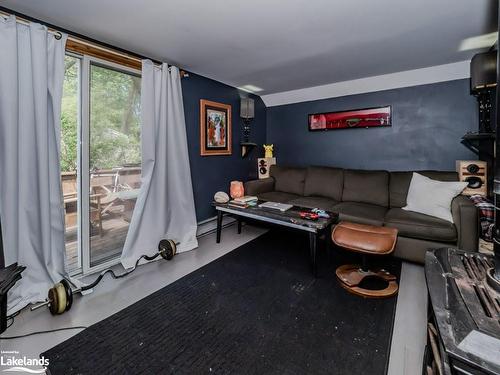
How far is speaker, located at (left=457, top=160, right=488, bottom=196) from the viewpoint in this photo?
2613mm

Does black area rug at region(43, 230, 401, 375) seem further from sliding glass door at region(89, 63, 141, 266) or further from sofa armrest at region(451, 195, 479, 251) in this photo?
sliding glass door at region(89, 63, 141, 266)

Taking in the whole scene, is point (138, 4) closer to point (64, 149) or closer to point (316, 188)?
point (64, 149)

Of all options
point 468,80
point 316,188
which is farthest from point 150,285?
point 468,80

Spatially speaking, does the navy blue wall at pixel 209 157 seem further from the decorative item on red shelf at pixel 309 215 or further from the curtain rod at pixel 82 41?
the decorative item on red shelf at pixel 309 215

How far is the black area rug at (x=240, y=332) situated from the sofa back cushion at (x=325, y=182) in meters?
1.44

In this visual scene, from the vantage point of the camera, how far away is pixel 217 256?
2.85 metres

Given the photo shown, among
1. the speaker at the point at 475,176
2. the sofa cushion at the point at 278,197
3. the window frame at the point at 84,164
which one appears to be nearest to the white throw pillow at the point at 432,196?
the speaker at the point at 475,176

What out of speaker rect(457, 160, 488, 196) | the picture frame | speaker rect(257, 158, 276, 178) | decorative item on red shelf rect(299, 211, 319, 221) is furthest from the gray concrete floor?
the picture frame

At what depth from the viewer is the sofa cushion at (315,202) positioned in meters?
3.21

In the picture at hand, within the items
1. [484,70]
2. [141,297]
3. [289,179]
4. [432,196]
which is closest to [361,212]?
[432,196]

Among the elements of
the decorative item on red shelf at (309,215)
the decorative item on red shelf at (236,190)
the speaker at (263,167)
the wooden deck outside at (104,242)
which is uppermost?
the speaker at (263,167)

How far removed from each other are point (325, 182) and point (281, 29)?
2.20 meters

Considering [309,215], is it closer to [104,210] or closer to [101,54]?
[104,210]

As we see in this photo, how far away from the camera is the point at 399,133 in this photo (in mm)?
3445
